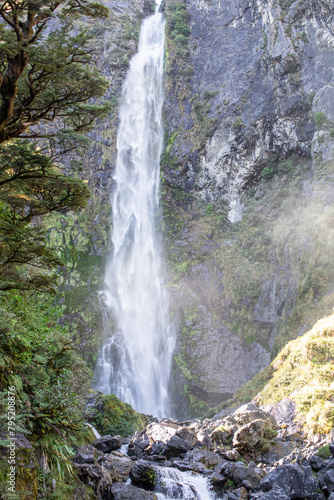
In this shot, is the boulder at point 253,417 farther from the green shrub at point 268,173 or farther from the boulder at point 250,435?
the green shrub at point 268,173

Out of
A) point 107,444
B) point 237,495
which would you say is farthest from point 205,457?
point 107,444

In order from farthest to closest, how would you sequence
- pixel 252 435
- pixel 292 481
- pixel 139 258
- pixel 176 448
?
pixel 139 258, pixel 176 448, pixel 252 435, pixel 292 481

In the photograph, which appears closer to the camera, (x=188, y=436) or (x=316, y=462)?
(x=316, y=462)

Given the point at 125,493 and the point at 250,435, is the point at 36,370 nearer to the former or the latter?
the point at 125,493

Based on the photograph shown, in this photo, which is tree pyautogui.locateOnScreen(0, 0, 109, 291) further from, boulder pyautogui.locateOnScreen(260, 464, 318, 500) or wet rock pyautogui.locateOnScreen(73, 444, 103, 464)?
boulder pyautogui.locateOnScreen(260, 464, 318, 500)

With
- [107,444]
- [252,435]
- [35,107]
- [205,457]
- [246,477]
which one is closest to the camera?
[35,107]

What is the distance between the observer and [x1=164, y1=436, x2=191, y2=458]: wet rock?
9.73 metres

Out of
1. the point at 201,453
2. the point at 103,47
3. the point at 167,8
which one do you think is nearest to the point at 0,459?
the point at 201,453

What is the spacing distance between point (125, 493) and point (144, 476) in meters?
1.41

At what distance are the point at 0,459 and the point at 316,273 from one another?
48.1 feet

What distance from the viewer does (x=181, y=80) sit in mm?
29531

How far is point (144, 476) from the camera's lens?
7.95 m

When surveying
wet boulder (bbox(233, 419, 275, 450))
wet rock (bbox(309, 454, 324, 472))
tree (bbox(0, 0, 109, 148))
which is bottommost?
wet rock (bbox(309, 454, 324, 472))

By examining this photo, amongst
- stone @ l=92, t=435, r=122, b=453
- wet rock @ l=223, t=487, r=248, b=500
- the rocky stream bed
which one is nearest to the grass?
the rocky stream bed
